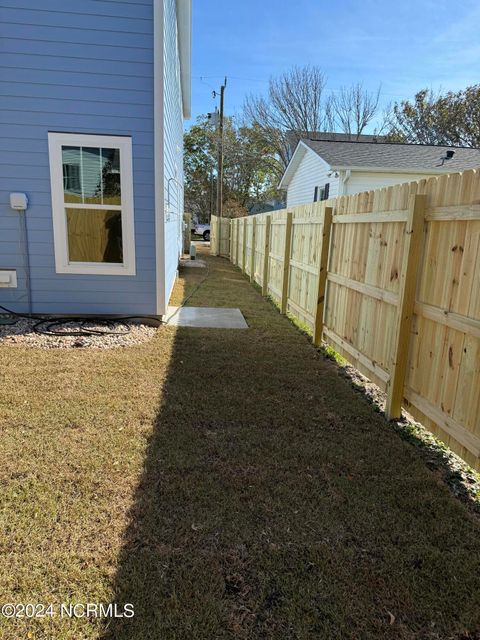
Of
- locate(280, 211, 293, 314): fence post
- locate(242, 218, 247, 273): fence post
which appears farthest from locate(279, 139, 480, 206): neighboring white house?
locate(280, 211, 293, 314): fence post

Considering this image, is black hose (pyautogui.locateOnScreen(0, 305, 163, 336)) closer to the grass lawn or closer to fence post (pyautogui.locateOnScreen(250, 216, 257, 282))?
the grass lawn

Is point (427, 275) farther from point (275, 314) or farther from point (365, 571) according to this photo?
point (275, 314)

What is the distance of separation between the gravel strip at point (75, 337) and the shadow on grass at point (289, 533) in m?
1.74

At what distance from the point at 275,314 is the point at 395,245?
3883mm

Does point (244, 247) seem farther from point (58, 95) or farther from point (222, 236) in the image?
point (58, 95)

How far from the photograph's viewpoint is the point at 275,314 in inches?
289

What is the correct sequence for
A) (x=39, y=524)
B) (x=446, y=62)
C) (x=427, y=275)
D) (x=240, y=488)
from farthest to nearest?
(x=446, y=62), (x=427, y=275), (x=240, y=488), (x=39, y=524)

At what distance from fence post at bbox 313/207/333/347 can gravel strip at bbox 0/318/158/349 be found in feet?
6.87

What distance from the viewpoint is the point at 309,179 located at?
54.1ft

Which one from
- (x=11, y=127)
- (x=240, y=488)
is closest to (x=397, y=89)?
(x=11, y=127)

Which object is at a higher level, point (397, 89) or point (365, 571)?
point (397, 89)

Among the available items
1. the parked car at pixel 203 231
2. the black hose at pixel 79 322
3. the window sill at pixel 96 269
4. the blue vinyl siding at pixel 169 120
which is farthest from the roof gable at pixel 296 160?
the parked car at pixel 203 231

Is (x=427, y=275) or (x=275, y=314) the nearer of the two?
(x=427, y=275)

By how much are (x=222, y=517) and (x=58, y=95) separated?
524cm
